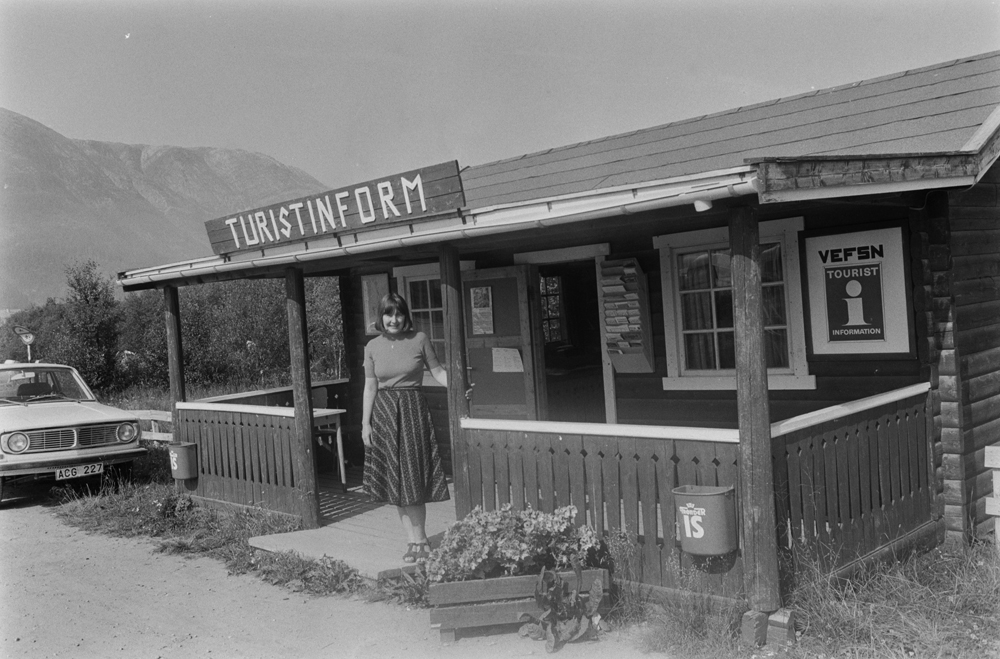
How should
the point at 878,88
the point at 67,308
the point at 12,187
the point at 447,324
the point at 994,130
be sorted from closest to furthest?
the point at 994,130, the point at 447,324, the point at 878,88, the point at 67,308, the point at 12,187

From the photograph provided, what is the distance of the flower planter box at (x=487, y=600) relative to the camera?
16.4 feet

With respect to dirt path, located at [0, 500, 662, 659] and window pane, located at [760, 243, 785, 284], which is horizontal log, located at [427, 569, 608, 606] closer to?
dirt path, located at [0, 500, 662, 659]

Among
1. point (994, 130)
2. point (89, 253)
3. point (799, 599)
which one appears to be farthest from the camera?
point (89, 253)

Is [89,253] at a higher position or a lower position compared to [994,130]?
higher

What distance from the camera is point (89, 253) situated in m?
98.0

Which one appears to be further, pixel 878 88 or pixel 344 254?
pixel 878 88

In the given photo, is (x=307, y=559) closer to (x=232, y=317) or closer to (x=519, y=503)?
(x=519, y=503)

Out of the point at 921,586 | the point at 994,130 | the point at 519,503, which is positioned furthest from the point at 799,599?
the point at 994,130

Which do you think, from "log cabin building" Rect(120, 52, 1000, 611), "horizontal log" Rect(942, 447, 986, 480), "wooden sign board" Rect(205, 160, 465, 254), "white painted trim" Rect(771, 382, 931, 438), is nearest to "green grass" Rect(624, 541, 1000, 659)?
"log cabin building" Rect(120, 52, 1000, 611)

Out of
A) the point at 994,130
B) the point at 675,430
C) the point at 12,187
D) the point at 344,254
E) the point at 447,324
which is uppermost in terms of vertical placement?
the point at 12,187

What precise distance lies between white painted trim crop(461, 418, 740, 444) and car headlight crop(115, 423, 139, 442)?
6.16m

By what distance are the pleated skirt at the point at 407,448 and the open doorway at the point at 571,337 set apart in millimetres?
3093

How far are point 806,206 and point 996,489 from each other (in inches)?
97.3

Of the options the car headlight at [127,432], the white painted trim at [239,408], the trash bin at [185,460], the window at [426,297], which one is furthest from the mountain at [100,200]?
the window at [426,297]
